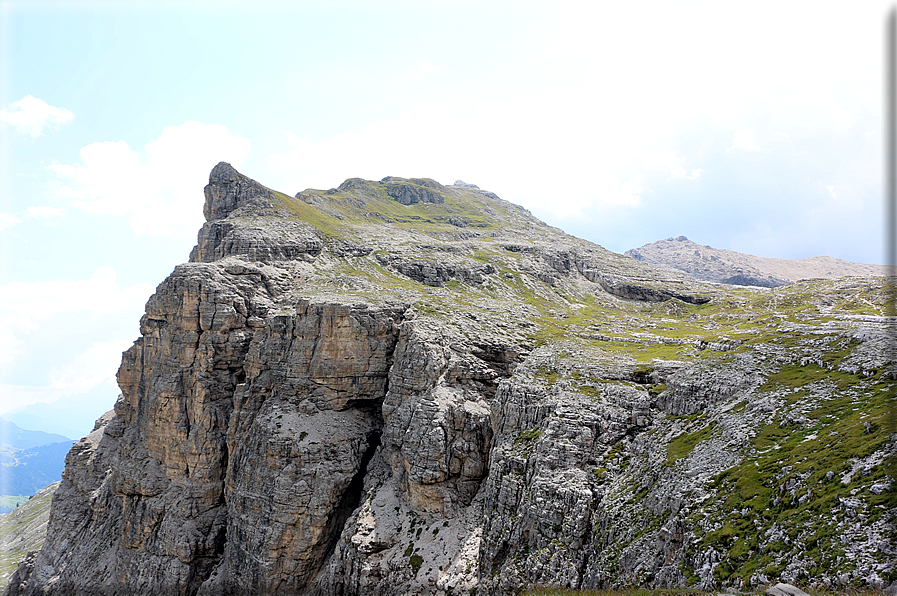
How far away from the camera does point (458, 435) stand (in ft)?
210

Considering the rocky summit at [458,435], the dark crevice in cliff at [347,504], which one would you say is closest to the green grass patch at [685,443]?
the rocky summit at [458,435]

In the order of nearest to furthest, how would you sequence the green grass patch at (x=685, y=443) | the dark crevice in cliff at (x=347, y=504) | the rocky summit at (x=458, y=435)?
the rocky summit at (x=458, y=435)
the green grass patch at (x=685, y=443)
the dark crevice in cliff at (x=347, y=504)

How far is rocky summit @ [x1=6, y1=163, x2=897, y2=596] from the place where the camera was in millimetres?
29672


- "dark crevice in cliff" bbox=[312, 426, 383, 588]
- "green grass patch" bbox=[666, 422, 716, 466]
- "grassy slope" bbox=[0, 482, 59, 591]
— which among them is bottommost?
"grassy slope" bbox=[0, 482, 59, 591]

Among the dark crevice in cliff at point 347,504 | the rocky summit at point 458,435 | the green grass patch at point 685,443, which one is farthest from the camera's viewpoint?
the dark crevice in cliff at point 347,504

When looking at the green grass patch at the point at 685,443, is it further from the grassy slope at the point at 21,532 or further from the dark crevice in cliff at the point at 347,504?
the grassy slope at the point at 21,532

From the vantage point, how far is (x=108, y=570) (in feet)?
270

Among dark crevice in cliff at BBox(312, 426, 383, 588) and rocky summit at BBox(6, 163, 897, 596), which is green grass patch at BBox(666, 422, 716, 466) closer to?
rocky summit at BBox(6, 163, 897, 596)

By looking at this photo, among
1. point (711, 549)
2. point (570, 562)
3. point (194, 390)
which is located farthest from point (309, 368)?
point (711, 549)

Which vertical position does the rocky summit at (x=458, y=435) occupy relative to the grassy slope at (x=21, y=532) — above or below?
above

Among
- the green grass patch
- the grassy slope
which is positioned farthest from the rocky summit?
the grassy slope

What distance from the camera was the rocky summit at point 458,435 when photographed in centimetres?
2967

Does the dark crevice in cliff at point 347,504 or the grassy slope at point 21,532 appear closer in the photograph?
the dark crevice in cliff at point 347,504

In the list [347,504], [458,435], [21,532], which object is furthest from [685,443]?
[21,532]
